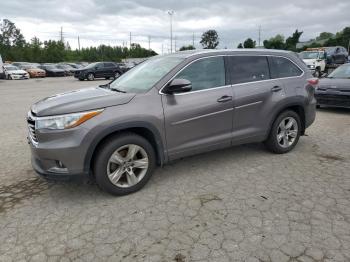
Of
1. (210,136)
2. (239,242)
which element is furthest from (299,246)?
(210,136)

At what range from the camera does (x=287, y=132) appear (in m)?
5.25

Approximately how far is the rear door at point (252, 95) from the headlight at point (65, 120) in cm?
215

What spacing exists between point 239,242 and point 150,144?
1.65 meters

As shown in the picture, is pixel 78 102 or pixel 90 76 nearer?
pixel 78 102

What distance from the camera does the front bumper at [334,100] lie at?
8476 millimetres

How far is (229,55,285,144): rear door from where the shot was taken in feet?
15.0

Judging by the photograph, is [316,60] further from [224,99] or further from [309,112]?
[224,99]

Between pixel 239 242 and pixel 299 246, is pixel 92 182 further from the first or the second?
pixel 299 246

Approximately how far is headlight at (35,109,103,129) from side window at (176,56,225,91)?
1.35m

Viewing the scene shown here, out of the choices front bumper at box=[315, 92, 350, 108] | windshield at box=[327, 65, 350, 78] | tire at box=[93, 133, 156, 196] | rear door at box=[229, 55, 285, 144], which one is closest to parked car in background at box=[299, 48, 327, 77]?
windshield at box=[327, 65, 350, 78]

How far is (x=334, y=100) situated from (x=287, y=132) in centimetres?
445

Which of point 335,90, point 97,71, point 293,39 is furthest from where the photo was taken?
point 293,39

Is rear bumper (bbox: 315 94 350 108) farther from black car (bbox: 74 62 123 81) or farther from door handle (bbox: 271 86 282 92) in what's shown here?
black car (bbox: 74 62 123 81)

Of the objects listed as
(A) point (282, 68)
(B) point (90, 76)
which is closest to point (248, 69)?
(A) point (282, 68)
